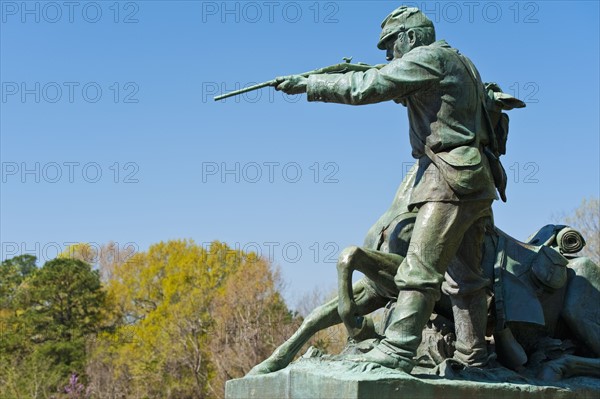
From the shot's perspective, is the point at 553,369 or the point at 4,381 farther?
the point at 4,381

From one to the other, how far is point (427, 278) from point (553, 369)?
1390mm

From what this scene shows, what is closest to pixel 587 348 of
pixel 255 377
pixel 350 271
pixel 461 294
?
pixel 461 294

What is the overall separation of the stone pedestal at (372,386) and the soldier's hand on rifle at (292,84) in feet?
5.88

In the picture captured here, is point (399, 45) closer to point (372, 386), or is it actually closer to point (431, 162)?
point (431, 162)

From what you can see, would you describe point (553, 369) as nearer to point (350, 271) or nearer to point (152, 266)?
point (350, 271)

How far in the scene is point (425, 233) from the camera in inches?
219

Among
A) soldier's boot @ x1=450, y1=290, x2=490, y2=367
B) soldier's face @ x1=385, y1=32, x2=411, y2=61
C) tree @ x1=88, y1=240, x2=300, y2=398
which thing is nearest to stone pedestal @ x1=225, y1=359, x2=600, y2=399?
soldier's boot @ x1=450, y1=290, x2=490, y2=367

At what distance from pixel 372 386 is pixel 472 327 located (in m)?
1.37

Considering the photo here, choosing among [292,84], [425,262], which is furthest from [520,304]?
[292,84]

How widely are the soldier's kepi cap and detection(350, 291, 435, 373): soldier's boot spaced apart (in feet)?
6.07

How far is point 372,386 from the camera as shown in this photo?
5.01 m

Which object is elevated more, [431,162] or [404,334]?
[431,162]

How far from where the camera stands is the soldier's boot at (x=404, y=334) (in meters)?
5.30

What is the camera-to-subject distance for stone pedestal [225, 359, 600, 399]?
5055mm
